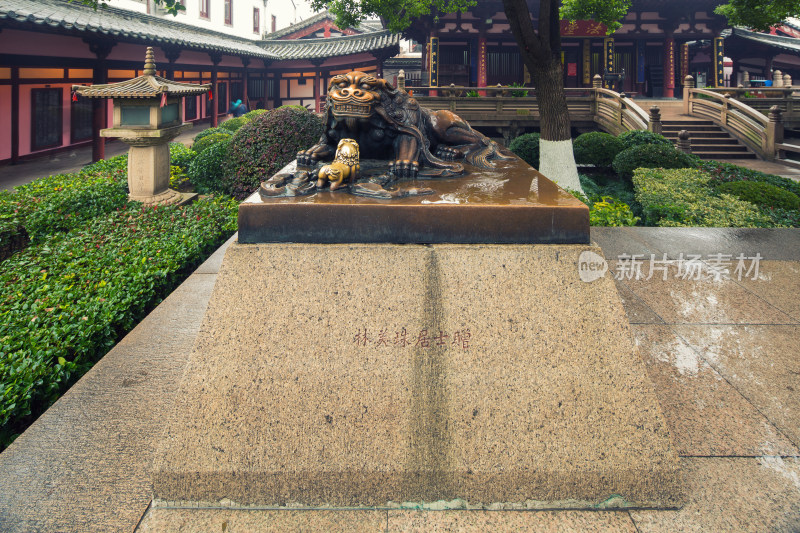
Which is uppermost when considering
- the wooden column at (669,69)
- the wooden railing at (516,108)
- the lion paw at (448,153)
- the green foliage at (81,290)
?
the wooden column at (669,69)

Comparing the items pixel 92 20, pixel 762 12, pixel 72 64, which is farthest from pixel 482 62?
pixel 72 64

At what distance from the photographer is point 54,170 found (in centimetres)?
1133

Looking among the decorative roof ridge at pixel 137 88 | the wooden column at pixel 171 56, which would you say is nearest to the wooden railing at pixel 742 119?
the decorative roof ridge at pixel 137 88

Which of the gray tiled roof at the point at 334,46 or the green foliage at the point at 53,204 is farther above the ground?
the gray tiled roof at the point at 334,46

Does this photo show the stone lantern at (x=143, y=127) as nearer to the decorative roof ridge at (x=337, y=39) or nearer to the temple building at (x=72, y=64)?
the temple building at (x=72, y=64)

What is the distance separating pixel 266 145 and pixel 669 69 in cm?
1865

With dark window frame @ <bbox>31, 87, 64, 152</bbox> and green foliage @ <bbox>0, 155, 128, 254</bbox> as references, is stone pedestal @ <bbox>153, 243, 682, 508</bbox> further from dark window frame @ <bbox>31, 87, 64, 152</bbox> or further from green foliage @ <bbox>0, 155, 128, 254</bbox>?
dark window frame @ <bbox>31, 87, 64, 152</bbox>

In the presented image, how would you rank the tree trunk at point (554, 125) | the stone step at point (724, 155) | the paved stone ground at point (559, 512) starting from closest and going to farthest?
the paved stone ground at point (559, 512) → the tree trunk at point (554, 125) → the stone step at point (724, 155)

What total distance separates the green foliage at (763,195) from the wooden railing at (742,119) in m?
7.45

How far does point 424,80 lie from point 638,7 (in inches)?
331

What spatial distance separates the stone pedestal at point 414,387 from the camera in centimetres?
200

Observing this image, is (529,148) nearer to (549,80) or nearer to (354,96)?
(549,80)

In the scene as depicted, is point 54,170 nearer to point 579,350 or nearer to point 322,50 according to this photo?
point 579,350

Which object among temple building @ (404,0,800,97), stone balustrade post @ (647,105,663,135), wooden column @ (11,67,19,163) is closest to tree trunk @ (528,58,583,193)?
stone balustrade post @ (647,105,663,135)
